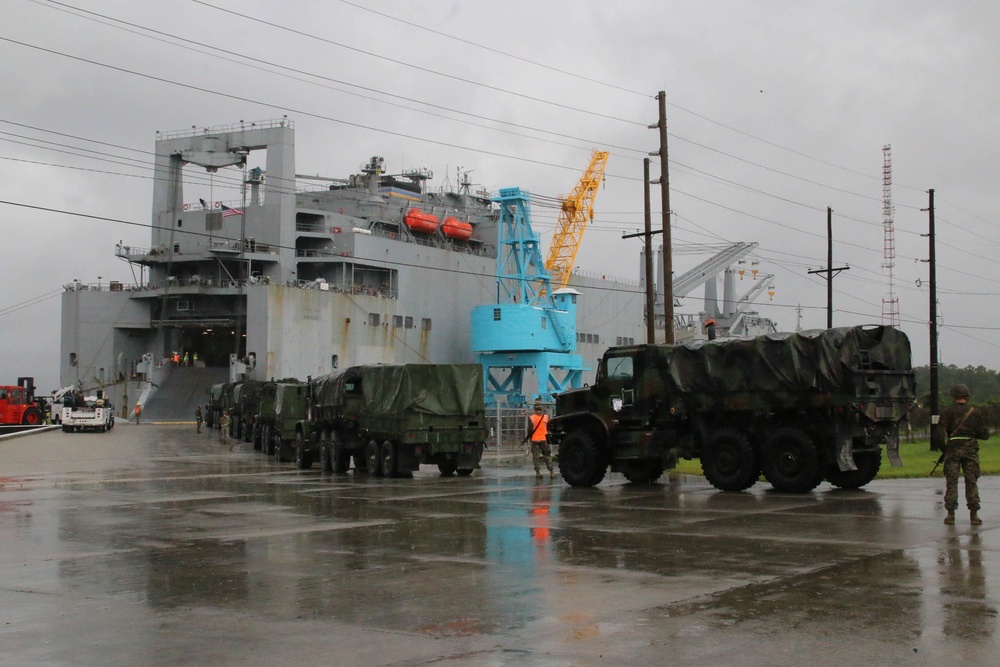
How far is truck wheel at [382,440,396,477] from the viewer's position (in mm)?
26484

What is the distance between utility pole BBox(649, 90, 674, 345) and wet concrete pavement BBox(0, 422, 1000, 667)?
12166mm

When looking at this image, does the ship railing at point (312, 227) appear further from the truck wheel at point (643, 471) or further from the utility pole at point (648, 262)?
the truck wheel at point (643, 471)


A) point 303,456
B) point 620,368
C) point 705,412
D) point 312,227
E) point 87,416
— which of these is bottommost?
point 303,456

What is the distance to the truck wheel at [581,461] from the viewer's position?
73.0ft

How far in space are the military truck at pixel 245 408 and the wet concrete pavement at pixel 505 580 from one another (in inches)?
1122

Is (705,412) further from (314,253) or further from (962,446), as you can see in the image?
(314,253)

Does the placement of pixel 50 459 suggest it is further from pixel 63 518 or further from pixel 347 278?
pixel 347 278

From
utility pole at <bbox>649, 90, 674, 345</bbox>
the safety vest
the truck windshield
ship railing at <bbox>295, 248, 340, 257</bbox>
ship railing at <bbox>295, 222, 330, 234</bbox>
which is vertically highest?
ship railing at <bbox>295, 222, 330, 234</bbox>

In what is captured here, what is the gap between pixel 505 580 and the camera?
10359 millimetres

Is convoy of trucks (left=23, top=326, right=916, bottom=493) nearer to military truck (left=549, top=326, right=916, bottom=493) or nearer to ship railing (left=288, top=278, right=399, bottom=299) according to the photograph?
military truck (left=549, top=326, right=916, bottom=493)

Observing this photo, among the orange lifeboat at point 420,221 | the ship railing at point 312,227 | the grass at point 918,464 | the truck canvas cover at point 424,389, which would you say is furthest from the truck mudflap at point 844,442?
the orange lifeboat at point 420,221

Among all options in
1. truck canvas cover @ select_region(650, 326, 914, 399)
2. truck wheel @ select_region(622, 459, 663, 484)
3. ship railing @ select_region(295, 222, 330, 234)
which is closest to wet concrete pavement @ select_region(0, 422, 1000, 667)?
truck canvas cover @ select_region(650, 326, 914, 399)

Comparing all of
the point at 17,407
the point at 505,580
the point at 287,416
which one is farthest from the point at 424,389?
the point at 17,407

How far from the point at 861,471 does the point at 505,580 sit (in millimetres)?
11848
